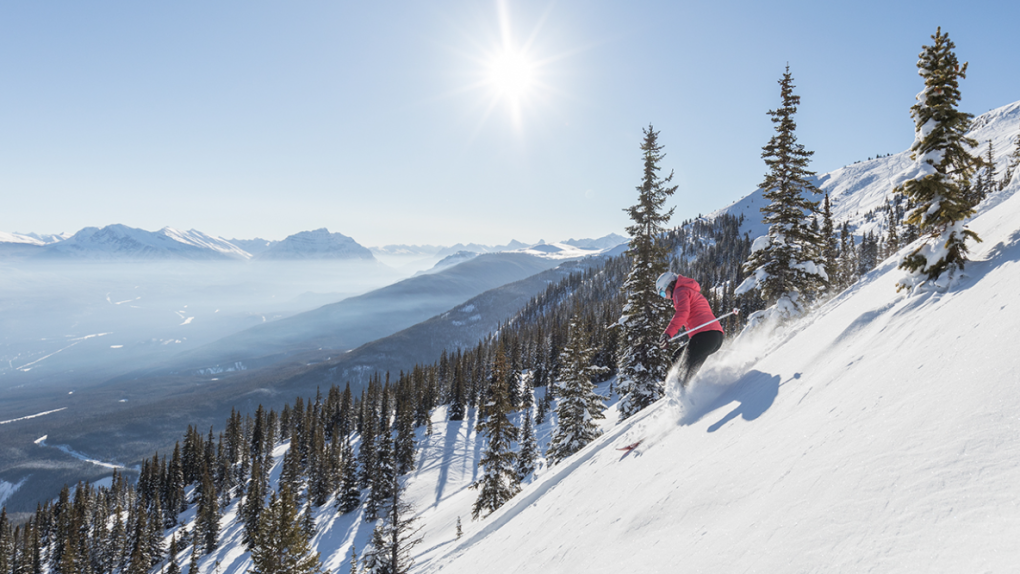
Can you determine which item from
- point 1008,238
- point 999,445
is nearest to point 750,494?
point 999,445

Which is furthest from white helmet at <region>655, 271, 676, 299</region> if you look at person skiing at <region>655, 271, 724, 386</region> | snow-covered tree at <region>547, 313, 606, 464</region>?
snow-covered tree at <region>547, 313, 606, 464</region>

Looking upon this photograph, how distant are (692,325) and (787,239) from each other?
545 inches

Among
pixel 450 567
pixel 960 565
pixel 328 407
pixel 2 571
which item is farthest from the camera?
pixel 328 407

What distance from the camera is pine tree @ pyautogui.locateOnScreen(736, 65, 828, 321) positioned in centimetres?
1903

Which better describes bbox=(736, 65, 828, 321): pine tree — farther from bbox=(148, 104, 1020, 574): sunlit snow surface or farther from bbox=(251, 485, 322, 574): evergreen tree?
bbox=(251, 485, 322, 574): evergreen tree

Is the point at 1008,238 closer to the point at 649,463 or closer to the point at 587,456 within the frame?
the point at 649,463

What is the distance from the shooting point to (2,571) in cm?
5547

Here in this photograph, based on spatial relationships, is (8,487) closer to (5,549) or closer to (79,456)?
(79,456)

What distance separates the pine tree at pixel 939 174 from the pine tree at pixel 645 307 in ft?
40.4

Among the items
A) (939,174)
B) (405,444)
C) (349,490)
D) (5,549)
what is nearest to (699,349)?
(939,174)

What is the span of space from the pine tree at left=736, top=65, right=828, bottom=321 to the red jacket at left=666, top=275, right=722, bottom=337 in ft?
37.1

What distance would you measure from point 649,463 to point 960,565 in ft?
16.9

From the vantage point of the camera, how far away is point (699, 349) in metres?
9.02

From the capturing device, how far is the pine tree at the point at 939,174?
7.66 metres
